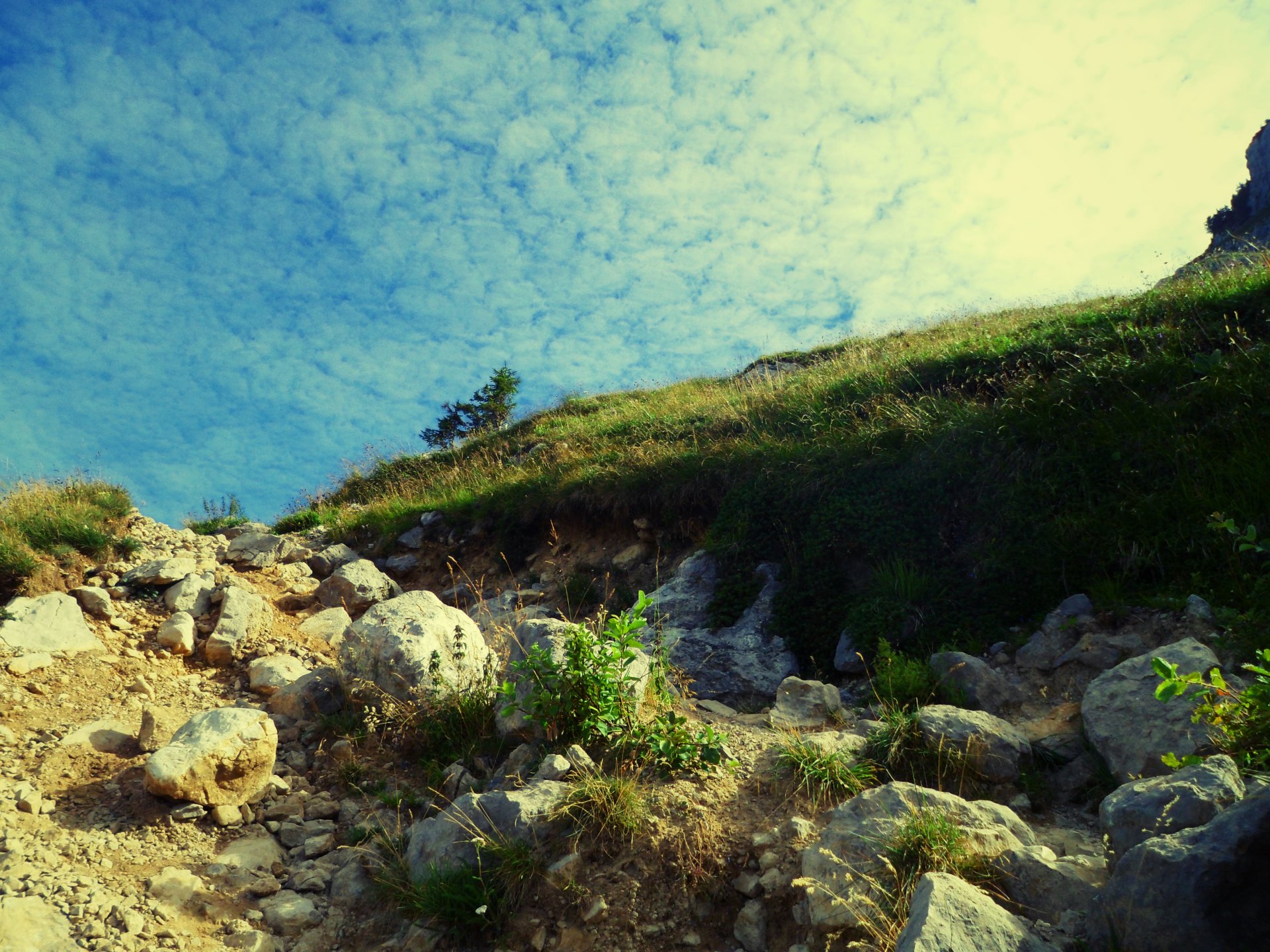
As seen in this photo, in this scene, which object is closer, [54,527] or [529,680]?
[529,680]

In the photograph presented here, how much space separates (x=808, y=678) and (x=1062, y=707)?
7.84 feet

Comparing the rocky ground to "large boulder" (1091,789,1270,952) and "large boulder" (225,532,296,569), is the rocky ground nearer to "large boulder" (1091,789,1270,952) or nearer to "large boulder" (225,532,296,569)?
"large boulder" (1091,789,1270,952)

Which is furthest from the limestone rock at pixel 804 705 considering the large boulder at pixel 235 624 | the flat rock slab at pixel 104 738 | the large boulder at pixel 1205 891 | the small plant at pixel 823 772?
the large boulder at pixel 235 624

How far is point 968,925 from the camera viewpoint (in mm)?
3059

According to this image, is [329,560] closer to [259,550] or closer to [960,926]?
[259,550]

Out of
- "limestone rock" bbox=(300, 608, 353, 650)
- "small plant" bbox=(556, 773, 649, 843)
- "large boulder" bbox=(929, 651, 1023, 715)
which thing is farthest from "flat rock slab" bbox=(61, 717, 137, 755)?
"large boulder" bbox=(929, 651, 1023, 715)

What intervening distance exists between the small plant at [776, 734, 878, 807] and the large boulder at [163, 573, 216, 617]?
759 cm

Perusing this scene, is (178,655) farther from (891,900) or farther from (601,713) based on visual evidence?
(891,900)

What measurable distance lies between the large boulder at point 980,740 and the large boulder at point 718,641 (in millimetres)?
2627

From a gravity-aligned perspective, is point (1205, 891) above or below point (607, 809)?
below

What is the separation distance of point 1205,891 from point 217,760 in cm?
601

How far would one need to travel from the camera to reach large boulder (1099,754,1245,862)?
3.41m

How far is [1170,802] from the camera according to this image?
11.4ft

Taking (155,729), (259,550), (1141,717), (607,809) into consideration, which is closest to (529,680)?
(607,809)
